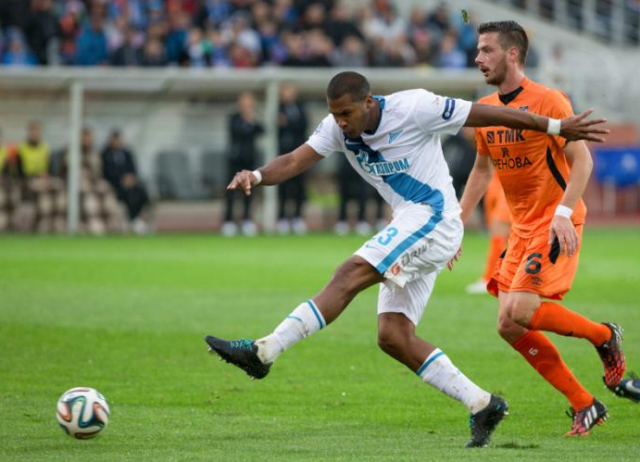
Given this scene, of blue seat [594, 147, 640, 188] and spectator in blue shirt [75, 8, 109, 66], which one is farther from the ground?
spectator in blue shirt [75, 8, 109, 66]

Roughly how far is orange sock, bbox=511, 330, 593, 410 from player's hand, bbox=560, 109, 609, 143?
141 centimetres

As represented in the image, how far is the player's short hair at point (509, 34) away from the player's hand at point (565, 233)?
1219 mm

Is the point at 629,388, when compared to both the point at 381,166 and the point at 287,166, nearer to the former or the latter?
the point at 381,166

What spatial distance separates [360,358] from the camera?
10.7m

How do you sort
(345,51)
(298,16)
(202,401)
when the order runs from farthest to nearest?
(298,16) → (345,51) → (202,401)

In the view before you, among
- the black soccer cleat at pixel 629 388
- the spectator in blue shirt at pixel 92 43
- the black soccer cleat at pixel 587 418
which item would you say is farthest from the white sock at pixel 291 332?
the spectator in blue shirt at pixel 92 43

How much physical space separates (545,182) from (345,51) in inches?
808

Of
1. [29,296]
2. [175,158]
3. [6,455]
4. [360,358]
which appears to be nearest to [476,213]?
[175,158]

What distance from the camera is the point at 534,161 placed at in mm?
7762

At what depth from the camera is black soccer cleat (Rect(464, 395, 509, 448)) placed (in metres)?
6.99

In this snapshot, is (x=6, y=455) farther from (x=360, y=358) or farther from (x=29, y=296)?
(x=29, y=296)

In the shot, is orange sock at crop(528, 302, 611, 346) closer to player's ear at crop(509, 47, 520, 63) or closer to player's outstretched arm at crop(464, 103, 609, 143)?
player's outstretched arm at crop(464, 103, 609, 143)

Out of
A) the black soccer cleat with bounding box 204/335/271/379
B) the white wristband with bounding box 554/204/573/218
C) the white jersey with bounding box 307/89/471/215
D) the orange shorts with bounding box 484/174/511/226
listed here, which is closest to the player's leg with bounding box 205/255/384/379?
the black soccer cleat with bounding box 204/335/271/379

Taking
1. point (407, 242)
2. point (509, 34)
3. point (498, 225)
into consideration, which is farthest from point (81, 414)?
point (498, 225)
